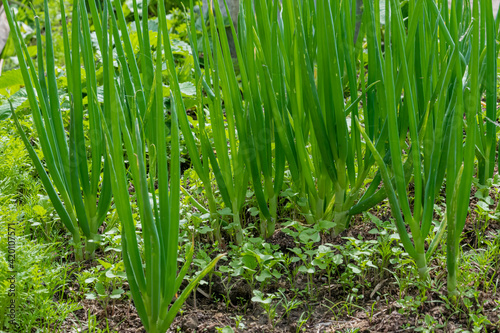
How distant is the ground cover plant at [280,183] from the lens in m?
1.20

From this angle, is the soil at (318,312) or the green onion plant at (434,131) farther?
the soil at (318,312)

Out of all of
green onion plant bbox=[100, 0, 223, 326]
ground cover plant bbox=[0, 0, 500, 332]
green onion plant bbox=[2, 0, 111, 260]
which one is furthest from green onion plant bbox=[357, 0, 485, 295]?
green onion plant bbox=[2, 0, 111, 260]

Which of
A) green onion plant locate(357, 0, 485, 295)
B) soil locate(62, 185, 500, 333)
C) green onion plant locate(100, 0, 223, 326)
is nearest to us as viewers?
green onion plant locate(100, 0, 223, 326)

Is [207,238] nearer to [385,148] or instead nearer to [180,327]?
[180,327]

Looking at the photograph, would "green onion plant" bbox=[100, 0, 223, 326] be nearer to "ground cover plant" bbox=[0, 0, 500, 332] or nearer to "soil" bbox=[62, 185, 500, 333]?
"ground cover plant" bbox=[0, 0, 500, 332]

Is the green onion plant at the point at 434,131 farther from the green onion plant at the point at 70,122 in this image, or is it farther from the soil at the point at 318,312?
the green onion plant at the point at 70,122

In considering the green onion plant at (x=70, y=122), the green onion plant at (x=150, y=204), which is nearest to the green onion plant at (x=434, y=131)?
the green onion plant at (x=150, y=204)

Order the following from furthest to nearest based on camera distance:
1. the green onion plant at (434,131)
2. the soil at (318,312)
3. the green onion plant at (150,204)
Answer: the soil at (318,312)
the green onion plant at (434,131)
the green onion plant at (150,204)

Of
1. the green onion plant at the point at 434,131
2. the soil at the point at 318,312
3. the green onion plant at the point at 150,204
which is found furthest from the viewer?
the soil at the point at 318,312

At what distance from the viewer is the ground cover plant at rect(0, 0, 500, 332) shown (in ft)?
3.95

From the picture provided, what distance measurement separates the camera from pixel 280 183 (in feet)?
5.06

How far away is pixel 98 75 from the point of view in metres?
2.52

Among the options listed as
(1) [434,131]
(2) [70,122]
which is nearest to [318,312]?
(1) [434,131]

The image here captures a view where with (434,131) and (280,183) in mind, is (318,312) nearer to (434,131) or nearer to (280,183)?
(280,183)
